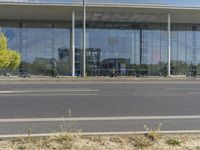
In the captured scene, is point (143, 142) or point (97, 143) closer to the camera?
point (143, 142)

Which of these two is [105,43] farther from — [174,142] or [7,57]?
[174,142]

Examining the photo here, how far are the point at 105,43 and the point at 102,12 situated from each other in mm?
7630

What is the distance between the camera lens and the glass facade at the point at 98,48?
55.9m

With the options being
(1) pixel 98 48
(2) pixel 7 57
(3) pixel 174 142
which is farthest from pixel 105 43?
(3) pixel 174 142

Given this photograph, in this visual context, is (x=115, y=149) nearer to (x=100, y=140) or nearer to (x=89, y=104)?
(x=100, y=140)

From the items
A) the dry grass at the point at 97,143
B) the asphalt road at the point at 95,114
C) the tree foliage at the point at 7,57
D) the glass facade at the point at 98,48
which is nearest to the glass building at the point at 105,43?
the glass facade at the point at 98,48

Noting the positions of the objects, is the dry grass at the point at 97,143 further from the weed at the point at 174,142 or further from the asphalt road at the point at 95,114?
the asphalt road at the point at 95,114

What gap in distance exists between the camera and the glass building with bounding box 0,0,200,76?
55.3 meters

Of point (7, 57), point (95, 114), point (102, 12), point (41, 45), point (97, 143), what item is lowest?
point (95, 114)

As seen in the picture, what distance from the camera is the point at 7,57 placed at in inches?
1877

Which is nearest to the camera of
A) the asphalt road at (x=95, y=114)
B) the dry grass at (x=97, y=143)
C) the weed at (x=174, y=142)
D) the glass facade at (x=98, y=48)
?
the dry grass at (x=97, y=143)

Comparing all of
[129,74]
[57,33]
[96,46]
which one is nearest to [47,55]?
[57,33]

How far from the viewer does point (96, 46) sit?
5666 centimetres

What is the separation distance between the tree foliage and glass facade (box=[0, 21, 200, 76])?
3793 mm
